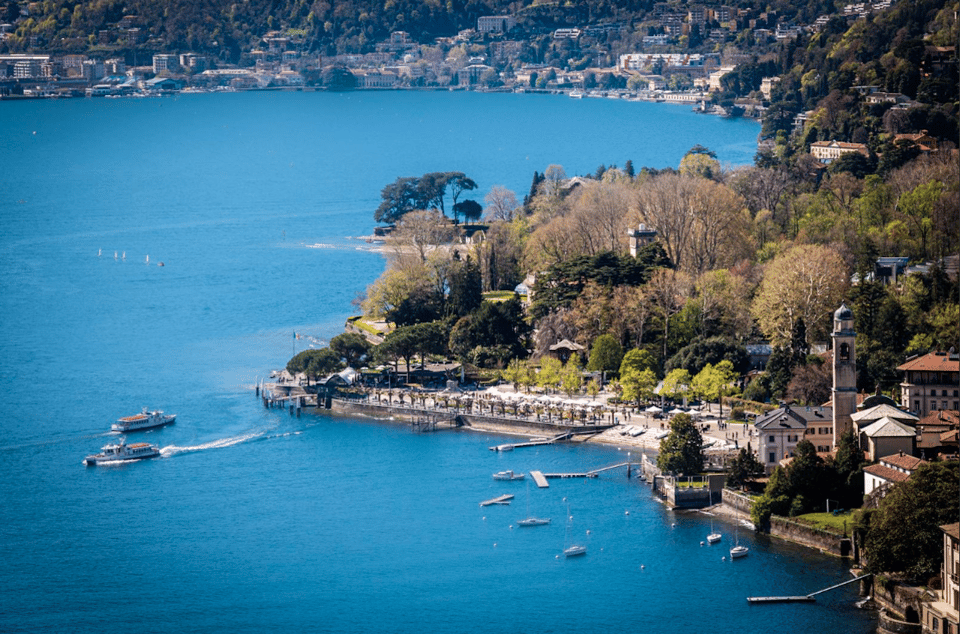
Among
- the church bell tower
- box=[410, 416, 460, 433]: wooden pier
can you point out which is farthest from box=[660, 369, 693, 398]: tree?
the church bell tower

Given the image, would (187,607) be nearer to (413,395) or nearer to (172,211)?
(413,395)

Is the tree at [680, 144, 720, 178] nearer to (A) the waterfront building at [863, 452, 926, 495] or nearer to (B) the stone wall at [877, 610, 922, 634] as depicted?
(A) the waterfront building at [863, 452, 926, 495]

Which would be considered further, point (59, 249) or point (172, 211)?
point (172, 211)

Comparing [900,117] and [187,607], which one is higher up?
[900,117]

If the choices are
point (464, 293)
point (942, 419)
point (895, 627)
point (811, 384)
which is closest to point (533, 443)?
point (811, 384)

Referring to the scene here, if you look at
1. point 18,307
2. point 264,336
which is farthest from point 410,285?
point 18,307

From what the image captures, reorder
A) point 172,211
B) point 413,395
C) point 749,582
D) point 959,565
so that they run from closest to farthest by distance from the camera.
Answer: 1. point 959,565
2. point 749,582
3. point 413,395
4. point 172,211
